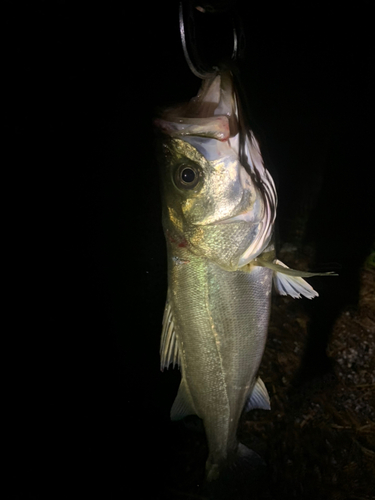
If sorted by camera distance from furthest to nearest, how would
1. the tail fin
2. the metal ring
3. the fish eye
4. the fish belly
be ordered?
the tail fin
the fish belly
the fish eye
the metal ring

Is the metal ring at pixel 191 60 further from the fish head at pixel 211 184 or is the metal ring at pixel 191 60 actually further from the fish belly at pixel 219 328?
the fish belly at pixel 219 328

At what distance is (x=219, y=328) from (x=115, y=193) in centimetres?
151

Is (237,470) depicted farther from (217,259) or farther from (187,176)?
(187,176)

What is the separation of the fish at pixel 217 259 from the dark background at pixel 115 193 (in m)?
1.22

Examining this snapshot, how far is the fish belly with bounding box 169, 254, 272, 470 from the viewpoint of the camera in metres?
1.31

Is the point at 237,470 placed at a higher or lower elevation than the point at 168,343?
lower

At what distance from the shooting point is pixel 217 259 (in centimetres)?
125

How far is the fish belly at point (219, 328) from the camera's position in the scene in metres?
1.31

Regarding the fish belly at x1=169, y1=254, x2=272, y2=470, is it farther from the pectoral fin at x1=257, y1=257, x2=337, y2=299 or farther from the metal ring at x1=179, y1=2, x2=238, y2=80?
the metal ring at x1=179, y1=2, x2=238, y2=80

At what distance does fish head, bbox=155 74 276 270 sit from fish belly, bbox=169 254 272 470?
111mm

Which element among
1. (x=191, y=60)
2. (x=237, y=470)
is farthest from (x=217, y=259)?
(x=237, y=470)

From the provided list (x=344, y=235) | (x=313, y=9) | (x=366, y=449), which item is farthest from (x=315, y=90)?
(x=366, y=449)

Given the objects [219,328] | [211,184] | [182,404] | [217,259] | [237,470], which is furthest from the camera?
[237,470]

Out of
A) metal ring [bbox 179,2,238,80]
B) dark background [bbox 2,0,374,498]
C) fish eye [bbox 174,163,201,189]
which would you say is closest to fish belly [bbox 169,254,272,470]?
fish eye [bbox 174,163,201,189]
